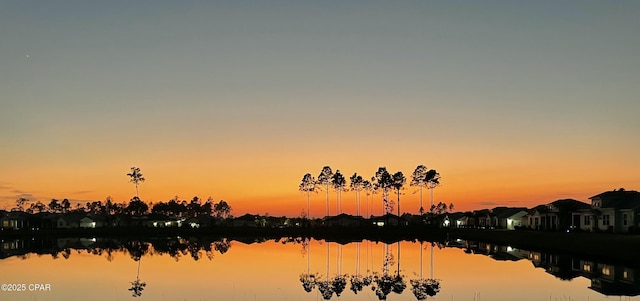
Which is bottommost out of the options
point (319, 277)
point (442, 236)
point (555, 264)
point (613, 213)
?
point (442, 236)

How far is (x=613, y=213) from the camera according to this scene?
67312mm

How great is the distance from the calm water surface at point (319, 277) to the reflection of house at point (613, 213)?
47.7ft

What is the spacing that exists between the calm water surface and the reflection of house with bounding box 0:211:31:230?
274 ft

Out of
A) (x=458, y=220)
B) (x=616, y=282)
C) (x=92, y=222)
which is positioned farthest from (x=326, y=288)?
(x=458, y=220)

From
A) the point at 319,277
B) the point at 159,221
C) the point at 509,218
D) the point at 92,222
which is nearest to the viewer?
the point at 319,277

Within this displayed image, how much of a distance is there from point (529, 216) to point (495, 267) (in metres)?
59.9

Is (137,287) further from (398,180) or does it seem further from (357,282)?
(398,180)

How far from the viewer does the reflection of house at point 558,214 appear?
84000 mm

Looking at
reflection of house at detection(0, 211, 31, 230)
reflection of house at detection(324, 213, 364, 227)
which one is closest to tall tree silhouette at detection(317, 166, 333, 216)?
reflection of house at detection(324, 213, 364, 227)

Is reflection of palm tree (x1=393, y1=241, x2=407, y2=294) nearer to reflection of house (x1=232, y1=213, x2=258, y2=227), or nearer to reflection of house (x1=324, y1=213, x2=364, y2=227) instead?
reflection of house (x1=324, y1=213, x2=364, y2=227)

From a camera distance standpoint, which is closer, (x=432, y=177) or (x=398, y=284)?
(x=398, y=284)

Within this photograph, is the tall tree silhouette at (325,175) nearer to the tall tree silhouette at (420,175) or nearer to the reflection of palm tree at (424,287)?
the tall tree silhouette at (420,175)

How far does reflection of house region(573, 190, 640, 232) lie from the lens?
64062 millimetres

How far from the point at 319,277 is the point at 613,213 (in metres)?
44.7
